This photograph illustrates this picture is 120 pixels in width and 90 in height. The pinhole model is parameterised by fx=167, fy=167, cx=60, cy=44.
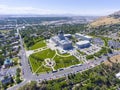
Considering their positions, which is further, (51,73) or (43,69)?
(43,69)

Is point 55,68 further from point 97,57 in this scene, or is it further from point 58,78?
point 97,57

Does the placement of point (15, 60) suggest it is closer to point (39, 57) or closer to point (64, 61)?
point (39, 57)

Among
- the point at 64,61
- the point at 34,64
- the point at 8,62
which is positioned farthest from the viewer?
the point at 8,62

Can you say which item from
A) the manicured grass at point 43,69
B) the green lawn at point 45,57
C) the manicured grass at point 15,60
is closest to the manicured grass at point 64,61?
the green lawn at point 45,57

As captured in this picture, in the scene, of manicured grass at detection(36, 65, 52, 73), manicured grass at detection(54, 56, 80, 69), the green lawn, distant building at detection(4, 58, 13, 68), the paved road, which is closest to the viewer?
the paved road

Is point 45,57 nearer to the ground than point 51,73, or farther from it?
farther from it

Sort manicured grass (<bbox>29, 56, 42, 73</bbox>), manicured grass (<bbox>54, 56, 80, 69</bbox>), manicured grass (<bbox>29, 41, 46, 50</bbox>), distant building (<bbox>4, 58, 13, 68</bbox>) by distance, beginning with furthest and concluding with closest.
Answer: manicured grass (<bbox>29, 41, 46, 50</bbox>)
distant building (<bbox>4, 58, 13, 68</bbox>)
manicured grass (<bbox>54, 56, 80, 69</bbox>)
manicured grass (<bbox>29, 56, 42, 73</bbox>)

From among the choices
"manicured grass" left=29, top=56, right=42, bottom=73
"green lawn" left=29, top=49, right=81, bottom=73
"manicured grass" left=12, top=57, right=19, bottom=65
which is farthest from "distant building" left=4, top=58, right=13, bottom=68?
"green lawn" left=29, top=49, right=81, bottom=73

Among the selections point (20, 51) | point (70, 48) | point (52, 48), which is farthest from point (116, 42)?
point (20, 51)

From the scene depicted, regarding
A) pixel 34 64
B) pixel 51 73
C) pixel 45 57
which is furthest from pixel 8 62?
pixel 51 73

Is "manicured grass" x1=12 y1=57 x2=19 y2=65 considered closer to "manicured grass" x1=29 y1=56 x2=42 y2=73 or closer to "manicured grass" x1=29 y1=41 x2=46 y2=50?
"manicured grass" x1=29 y1=56 x2=42 y2=73
